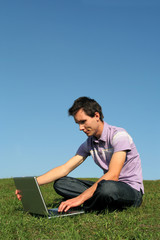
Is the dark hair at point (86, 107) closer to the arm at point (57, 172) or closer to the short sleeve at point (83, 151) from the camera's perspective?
the short sleeve at point (83, 151)

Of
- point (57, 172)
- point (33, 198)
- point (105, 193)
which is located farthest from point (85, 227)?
point (57, 172)

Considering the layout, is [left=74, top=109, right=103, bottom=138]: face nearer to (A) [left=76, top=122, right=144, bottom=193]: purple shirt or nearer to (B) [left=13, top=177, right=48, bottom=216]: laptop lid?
(A) [left=76, top=122, right=144, bottom=193]: purple shirt

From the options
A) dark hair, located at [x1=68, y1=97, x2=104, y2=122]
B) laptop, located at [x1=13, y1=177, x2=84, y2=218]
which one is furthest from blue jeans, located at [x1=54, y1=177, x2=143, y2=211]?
dark hair, located at [x1=68, y1=97, x2=104, y2=122]

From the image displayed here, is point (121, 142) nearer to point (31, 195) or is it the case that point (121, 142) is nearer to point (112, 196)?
point (112, 196)

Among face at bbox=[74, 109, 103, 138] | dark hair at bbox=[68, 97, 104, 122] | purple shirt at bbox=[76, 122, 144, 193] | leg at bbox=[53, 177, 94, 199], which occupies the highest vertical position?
dark hair at bbox=[68, 97, 104, 122]

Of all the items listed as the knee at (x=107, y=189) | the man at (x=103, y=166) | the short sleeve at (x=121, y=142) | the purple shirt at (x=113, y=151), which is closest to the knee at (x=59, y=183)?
the man at (x=103, y=166)

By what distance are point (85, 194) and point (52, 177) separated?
1.39 m

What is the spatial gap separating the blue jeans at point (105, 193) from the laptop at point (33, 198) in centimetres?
40

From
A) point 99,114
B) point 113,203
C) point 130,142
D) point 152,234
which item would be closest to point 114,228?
point 152,234

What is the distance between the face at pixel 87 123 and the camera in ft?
18.0

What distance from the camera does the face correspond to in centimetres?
550

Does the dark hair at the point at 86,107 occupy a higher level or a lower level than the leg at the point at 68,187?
higher

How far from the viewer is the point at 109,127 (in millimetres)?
5703

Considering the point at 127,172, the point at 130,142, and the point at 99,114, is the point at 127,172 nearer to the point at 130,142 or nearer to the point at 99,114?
the point at 130,142
